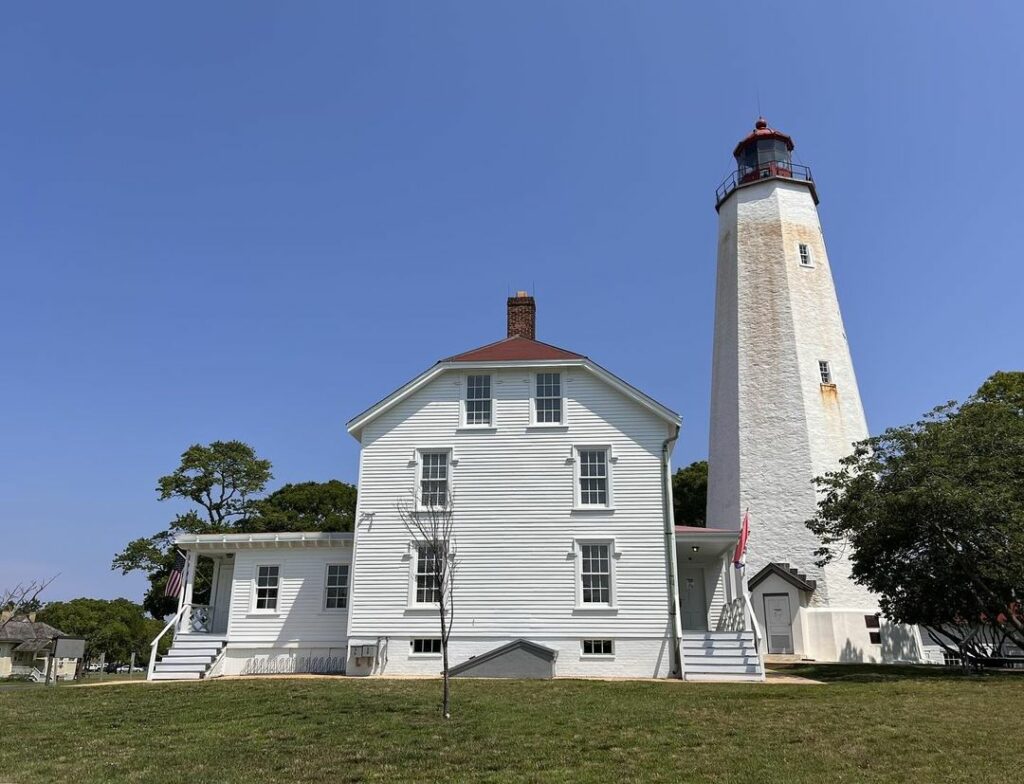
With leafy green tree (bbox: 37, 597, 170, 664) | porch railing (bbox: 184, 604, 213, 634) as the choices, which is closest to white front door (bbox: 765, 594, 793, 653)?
porch railing (bbox: 184, 604, 213, 634)

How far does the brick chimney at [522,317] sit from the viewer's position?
2442 cm

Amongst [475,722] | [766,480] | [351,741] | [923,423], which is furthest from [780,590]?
[351,741]

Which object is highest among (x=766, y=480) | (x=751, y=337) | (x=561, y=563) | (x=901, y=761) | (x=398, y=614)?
(x=751, y=337)

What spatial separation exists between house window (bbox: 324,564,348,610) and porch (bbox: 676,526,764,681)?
30.3 feet

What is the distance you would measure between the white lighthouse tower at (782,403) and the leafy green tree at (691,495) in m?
13.8

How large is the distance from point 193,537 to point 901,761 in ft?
60.5

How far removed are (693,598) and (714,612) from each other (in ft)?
2.41

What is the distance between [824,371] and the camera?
2983 cm

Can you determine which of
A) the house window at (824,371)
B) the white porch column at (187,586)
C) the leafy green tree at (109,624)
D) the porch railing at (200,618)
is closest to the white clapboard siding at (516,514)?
the white porch column at (187,586)

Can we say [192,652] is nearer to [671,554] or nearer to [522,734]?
[671,554]

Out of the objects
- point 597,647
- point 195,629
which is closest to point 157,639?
point 195,629

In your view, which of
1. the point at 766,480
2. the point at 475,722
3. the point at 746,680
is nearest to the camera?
the point at 475,722

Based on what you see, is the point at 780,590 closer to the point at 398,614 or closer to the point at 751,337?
the point at 751,337

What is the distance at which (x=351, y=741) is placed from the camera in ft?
33.3
